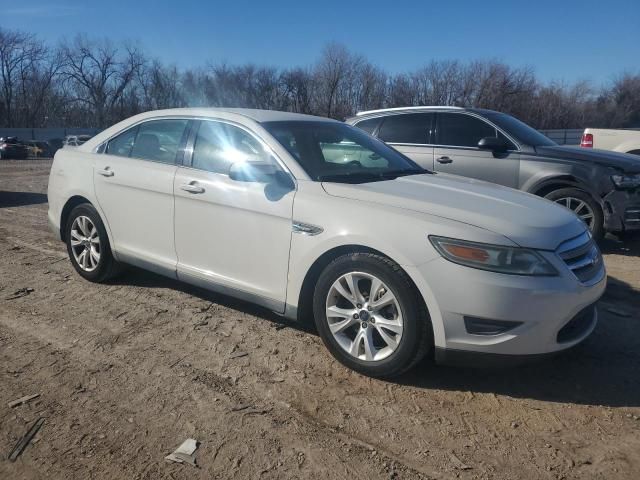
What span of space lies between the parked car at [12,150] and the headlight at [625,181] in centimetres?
3861

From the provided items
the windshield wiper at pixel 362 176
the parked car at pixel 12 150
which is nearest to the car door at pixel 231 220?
the windshield wiper at pixel 362 176

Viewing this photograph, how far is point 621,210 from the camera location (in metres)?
6.18

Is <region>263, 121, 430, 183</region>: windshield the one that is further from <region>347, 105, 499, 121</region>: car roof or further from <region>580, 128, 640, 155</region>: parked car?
<region>580, 128, 640, 155</region>: parked car

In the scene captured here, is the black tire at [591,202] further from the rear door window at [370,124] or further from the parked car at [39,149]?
the parked car at [39,149]

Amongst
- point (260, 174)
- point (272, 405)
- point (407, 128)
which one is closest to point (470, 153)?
point (407, 128)

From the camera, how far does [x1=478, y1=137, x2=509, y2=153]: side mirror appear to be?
21.7 ft

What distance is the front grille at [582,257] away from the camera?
2971 millimetres

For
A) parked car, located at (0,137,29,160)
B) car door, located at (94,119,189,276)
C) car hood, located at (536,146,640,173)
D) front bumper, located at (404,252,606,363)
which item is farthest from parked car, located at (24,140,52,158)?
front bumper, located at (404,252,606,363)

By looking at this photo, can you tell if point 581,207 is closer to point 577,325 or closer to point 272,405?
point 577,325

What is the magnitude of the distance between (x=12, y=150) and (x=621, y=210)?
3881cm

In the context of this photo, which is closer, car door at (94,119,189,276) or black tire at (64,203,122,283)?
car door at (94,119,189,276)

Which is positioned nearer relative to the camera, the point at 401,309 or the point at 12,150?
the point at 401,309

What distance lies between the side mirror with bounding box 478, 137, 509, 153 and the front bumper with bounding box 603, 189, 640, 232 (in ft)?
4.45

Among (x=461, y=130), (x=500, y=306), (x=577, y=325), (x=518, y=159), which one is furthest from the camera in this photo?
(x=461, y=130)
